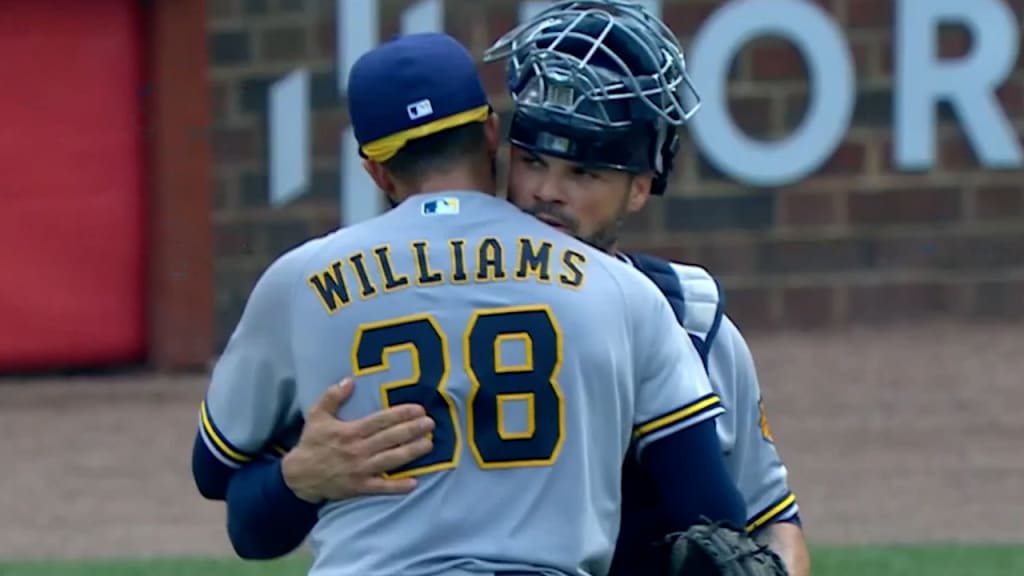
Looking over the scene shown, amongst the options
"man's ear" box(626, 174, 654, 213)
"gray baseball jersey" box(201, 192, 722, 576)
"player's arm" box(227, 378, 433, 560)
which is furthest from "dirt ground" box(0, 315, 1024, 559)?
"gray baseball jersey" box(201, 192, 722, 576)

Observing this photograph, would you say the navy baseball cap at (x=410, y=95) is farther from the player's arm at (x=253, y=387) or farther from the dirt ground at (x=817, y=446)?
the dirt ground at (x=817, y=446)

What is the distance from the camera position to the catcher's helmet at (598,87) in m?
2.74

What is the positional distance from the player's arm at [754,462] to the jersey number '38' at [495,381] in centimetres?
42

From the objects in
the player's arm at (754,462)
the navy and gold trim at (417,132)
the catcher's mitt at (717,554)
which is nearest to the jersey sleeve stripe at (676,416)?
the catcher's mitt at (717,554)

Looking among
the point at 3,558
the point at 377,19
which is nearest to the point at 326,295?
the point at 3,558

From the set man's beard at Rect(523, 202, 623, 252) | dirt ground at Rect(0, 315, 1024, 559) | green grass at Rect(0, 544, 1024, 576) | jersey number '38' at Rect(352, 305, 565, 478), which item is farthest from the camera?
dirt ground at Rect(0, 315, 1024, 559)

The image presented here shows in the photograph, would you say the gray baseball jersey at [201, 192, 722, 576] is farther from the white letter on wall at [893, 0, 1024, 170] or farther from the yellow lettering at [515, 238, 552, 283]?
the white letter on wall at [893, 0, 1024, 170]

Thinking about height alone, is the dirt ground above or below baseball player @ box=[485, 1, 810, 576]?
below

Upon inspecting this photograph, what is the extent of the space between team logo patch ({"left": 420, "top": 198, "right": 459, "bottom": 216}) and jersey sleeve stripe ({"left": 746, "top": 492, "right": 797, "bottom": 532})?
2.20 feet

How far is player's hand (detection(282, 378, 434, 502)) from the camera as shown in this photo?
2557mm

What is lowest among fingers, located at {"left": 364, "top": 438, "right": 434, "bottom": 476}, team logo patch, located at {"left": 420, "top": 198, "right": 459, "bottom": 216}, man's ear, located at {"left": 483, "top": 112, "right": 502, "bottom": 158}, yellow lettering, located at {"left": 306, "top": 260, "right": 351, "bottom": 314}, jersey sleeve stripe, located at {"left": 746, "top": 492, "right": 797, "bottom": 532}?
jersey sleeve stripe, located at {"left": 746, "top": 492, "right": 797, "bottom": 532}

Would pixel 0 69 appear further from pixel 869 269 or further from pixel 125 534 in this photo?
pixel 869 269

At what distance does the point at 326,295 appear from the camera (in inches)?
103

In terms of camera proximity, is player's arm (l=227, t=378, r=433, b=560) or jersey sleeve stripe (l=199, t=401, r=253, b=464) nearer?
player's arm (l=227, t=378, r=433, b=560)
